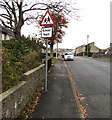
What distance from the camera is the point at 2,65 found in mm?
3549

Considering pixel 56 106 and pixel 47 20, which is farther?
pixel 47 20

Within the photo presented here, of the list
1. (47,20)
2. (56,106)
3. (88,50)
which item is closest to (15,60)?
(47,20)

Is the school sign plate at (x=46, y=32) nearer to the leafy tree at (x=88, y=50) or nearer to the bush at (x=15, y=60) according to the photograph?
the bush at (x=15, y=60)

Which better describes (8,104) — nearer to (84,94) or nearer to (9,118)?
(9,118)

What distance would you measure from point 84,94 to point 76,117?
2098mm

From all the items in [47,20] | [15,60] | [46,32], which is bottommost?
[15,60]

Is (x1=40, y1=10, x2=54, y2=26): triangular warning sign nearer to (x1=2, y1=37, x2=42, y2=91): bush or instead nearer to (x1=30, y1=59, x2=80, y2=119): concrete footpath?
(x1=2, y1=37, x2=42, y2=91): bush

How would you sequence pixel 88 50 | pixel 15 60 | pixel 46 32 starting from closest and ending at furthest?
pixel 15 60
pixel 46 32
pixel 88 50

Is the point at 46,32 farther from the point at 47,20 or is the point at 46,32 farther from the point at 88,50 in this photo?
the point at 88,50

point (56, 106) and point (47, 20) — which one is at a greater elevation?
point (47, 20)

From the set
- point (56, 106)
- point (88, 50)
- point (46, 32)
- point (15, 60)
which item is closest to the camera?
point (56, 106)

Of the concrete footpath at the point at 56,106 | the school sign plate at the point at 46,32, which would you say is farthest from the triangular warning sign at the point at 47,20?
the concrete footpath at the point at 56,106

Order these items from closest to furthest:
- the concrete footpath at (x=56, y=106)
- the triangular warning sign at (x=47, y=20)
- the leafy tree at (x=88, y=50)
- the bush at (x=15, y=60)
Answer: the bush at (x=15, y=60) → the concrete footpath at (x=56, y=106) → the triangular warning sign at (x=47, y=20) → the leafy tree at (x=88, y=50)

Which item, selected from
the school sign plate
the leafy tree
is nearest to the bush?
the school sign plate
